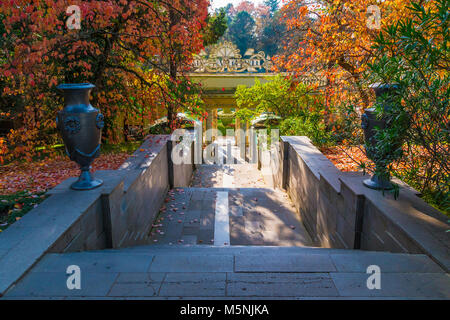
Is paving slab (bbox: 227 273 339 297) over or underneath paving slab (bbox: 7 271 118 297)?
underneath

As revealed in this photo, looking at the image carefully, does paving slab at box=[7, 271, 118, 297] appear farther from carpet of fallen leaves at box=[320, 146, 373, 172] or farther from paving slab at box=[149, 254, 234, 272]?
carpet of fallen leaves at box=[320, 146, 373, 172]

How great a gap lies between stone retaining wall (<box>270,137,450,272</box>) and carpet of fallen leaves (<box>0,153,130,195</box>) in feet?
11.8

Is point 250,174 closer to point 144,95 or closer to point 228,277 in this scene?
point 144,95

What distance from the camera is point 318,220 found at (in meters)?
4.89

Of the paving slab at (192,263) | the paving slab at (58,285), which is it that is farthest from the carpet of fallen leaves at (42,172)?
the paving slab at (192,263)

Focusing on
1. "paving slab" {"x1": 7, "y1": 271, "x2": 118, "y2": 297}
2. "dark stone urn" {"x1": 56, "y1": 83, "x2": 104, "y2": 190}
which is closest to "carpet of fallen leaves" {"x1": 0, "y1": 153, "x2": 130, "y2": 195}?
"dark stone urn" {"x1": 56, "y1": 83, "x2": 104, "y2": 190}

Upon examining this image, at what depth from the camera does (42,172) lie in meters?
6.55

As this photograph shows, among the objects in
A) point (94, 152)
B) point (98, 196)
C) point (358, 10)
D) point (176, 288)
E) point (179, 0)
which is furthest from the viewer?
point (179, 0)

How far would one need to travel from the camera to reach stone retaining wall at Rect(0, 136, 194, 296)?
7.94ft

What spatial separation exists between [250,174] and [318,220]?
5.88m

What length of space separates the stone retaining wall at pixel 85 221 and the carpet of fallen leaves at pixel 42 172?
4.36ft

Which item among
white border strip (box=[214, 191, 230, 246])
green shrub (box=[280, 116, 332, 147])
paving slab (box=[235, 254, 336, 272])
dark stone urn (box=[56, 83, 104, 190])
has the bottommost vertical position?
white border strip (box=[214, 191, 230, 246])
